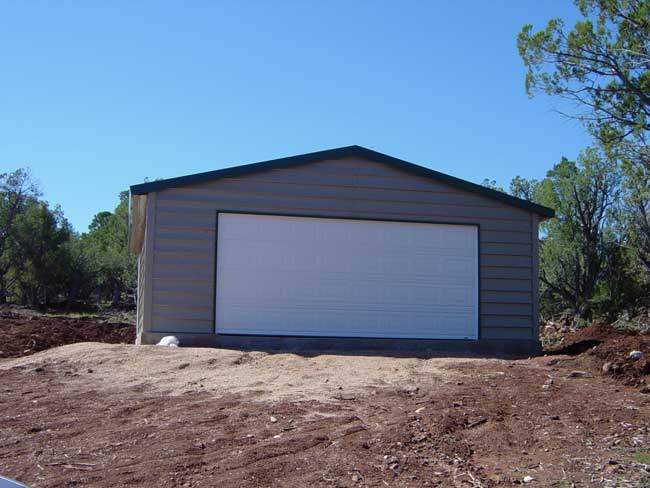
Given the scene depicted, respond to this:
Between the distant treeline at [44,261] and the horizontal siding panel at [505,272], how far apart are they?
23.1 meters

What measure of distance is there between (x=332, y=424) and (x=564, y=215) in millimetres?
15625

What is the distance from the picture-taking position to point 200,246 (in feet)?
42.2

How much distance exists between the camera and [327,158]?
531 inches

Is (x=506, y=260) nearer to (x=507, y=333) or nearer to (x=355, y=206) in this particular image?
(x=507, y=333)

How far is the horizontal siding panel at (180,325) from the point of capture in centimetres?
1258

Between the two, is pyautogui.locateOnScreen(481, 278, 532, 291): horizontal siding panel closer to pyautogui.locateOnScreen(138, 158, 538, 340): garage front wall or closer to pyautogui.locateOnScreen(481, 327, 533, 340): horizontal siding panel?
pyautogui.locateOnScreen(138, 158, 538, 340): garage front wall

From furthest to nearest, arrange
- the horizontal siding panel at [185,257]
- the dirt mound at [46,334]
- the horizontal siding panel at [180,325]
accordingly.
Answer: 1. the dirt mound at [46,334]
2. the horizontal siding panel at [185,257]
3. the horizontal siding panel at [180,325]

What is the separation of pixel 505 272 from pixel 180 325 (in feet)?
20.0

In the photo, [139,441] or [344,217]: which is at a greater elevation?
[344,217]

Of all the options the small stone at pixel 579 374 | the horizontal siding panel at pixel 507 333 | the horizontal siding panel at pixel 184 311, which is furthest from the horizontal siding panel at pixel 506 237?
the horizontal siding panel at pixel 184 311

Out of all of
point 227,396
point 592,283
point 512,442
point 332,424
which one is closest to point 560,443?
point 512,442

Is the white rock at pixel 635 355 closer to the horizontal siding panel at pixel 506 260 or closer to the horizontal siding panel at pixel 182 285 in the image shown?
the horizontal siding panel at pixel 506 260

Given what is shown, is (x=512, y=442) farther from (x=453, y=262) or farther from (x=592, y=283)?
(x=592, y=283)

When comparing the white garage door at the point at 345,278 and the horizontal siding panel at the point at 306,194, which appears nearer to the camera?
the horizontal siding panel at the point at 306,194
